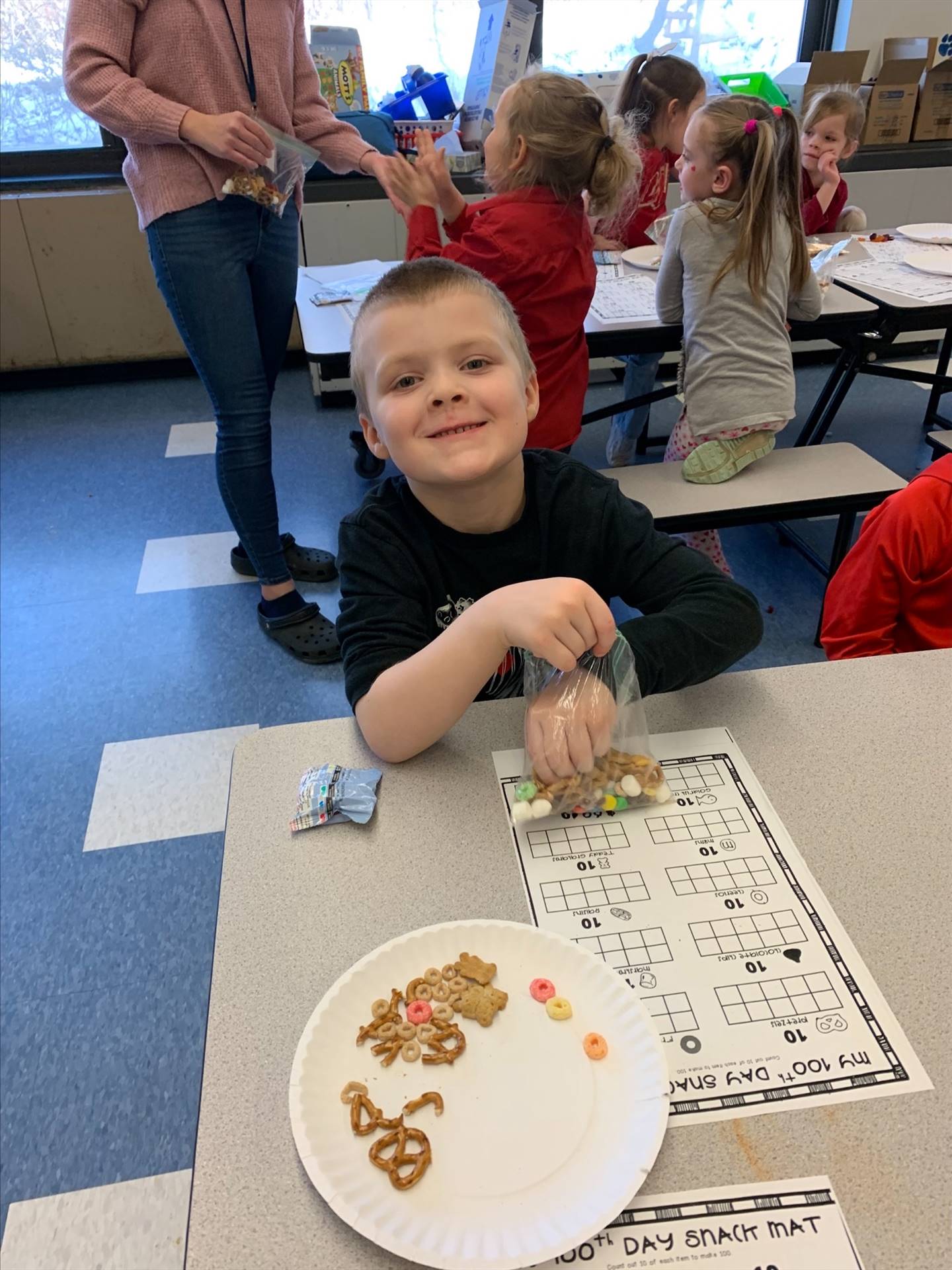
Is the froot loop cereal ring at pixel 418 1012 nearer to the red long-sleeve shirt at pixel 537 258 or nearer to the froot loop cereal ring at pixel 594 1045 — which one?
the froot loop cereal ring at pixel 594 1045

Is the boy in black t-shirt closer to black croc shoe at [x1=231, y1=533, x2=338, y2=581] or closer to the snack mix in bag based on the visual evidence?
the snack mix in bag

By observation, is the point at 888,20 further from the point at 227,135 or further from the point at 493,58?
the point at 227,135

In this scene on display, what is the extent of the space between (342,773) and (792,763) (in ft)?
1.27

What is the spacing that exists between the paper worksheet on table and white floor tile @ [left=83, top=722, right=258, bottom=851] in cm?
103

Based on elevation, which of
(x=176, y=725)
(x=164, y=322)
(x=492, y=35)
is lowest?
(x=176, y=725)

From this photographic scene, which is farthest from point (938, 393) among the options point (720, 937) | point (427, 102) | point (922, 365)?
point (720, 937)

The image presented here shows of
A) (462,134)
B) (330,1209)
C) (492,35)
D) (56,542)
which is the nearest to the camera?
(330,1209)

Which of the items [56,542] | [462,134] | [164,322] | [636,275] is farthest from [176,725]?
[462,134]

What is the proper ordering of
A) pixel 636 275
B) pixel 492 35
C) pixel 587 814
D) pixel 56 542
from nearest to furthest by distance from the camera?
1. pixel 587 814
2. pixel 636 275
3. pixel 56 542
4. pixel 492 35

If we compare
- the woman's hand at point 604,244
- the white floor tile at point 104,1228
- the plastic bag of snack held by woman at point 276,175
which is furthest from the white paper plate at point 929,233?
the white floor tile at point 104,1228

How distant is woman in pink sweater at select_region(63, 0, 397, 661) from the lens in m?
1.48

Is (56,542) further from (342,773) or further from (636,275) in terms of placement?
(342,773)

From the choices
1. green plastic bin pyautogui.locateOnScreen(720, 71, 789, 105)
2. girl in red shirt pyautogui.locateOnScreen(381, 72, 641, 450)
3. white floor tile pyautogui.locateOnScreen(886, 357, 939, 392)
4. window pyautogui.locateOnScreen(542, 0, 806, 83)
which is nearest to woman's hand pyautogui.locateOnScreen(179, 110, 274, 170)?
girl in red shirt pyautogui.locateOnScreen(381, 72, 641, 450)

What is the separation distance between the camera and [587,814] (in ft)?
2.31
